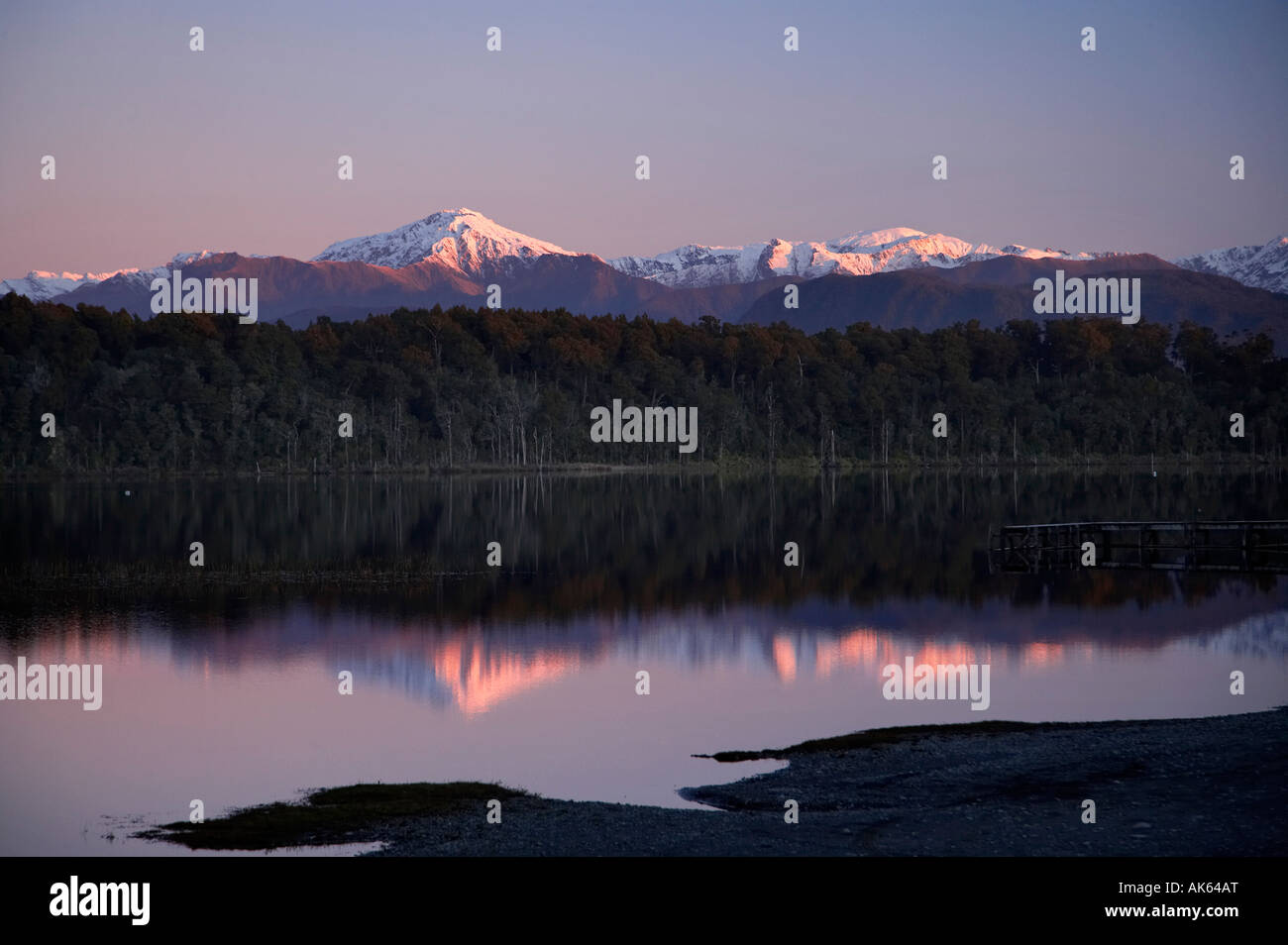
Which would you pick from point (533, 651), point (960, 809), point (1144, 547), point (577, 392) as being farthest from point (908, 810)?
point (577, 392)

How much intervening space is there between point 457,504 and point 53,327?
78.8m

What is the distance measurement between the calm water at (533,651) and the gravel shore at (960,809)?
1.76 m

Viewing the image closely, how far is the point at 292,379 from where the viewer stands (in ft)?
466

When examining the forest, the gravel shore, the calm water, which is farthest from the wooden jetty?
the forest

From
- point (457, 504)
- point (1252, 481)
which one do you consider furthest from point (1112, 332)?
point (457, 504)

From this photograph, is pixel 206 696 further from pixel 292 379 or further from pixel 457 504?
pixel 292 379

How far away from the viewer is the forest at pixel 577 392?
442ft

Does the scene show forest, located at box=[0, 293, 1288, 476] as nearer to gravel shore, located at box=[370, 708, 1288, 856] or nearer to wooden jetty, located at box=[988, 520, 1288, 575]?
wooden jetty, located at box=[988, 520, 1288, 575]

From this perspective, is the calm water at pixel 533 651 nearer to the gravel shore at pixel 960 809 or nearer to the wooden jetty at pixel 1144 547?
the wooden jetty at pixel 1144 547

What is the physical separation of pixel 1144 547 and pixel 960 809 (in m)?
30.5

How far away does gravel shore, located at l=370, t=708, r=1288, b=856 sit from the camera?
49.5ft

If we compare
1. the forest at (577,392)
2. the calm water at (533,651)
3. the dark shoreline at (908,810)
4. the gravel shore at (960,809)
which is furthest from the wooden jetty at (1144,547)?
the forest at (577,392)

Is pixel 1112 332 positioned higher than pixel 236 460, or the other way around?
pixel 1112 332

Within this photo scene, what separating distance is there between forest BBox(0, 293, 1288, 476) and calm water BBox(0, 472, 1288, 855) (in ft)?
231
